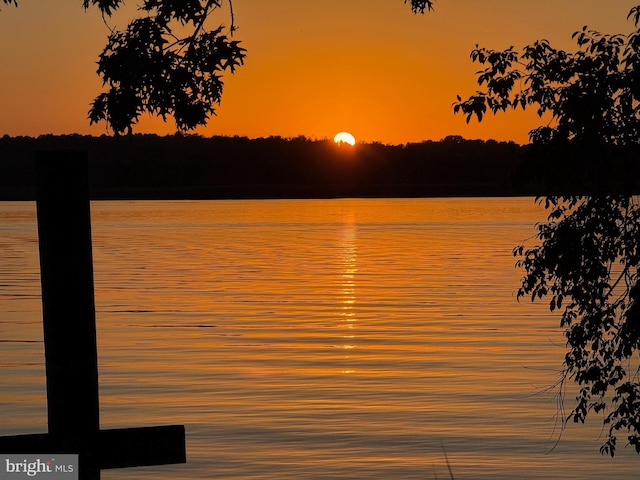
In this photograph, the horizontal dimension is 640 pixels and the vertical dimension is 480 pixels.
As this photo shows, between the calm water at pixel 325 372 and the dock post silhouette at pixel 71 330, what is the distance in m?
8.89

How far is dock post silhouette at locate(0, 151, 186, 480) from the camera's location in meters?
3.82

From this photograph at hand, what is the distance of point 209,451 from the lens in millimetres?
13703

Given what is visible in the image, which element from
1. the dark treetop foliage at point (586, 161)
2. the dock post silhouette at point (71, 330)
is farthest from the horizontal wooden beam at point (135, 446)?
the dark treetop foliage at point (586, 161)

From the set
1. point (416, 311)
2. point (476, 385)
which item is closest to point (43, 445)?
point (476, 385)

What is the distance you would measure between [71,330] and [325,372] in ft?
53.3

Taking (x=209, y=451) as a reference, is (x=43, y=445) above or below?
above

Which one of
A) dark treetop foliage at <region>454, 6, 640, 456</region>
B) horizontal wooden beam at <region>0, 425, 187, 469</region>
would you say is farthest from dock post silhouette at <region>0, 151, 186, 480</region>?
dark treetop foliage at <region>454, 6, 640, 456</region>

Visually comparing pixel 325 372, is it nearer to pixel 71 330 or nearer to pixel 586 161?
pixel 586 161

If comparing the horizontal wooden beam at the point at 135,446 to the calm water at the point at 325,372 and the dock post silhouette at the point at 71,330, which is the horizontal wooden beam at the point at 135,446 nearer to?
the dock post silhouette at the point at 71,330

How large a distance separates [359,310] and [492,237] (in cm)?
4555

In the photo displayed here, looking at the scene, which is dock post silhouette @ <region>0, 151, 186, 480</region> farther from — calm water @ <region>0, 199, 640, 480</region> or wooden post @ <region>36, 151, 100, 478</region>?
calm water @ <region>0, 199, 640, 480</region>

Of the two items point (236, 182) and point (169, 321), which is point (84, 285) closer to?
point (169, 321)

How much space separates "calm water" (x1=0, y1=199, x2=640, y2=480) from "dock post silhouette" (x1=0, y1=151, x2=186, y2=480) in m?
8.89

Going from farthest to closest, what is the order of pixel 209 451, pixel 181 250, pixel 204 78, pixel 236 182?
pixel 236 182 < pixel 181 250 < pixel 209 451 < pixel 204 78
